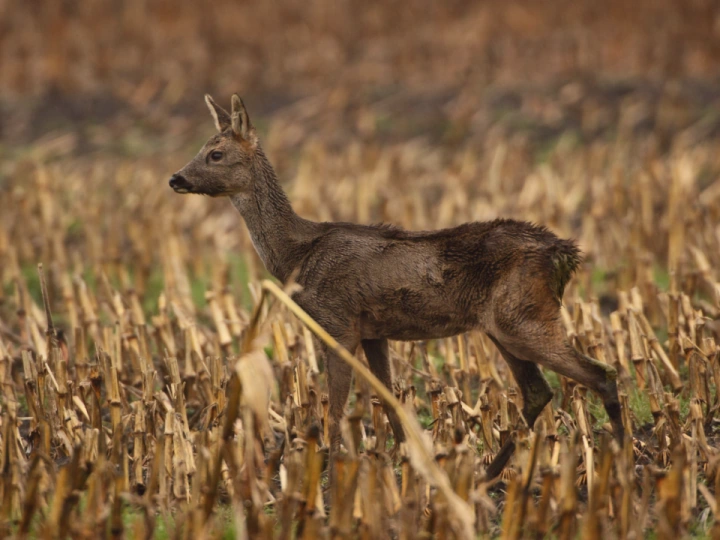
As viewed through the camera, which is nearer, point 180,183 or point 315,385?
point 180,183

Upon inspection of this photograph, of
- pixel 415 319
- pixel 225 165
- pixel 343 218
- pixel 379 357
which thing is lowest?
pixel 379 357

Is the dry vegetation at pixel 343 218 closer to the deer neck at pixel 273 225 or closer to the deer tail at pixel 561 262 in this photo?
the deer neck at pixel 273 225

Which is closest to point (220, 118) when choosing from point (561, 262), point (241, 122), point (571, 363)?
point (241, 122)

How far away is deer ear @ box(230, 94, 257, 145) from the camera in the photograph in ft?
21.0

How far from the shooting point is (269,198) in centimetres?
655

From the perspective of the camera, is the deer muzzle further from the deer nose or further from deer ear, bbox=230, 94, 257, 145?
deer ear, bbox=230, 94, 257, 145

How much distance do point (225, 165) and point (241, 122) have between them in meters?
0.28

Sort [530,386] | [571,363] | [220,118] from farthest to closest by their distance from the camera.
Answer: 1. [220,118]
2. [530,386]
3. [571,363]

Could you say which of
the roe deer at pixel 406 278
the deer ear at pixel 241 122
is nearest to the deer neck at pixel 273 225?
the roe deer at pixel 406 278

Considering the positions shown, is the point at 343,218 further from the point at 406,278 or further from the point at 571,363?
the point at 571,363

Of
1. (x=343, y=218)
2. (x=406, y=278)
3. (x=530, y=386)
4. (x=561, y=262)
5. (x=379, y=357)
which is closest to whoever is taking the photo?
(x=561, y=262)

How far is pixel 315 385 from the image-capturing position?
6.90m

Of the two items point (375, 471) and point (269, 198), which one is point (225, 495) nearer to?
point (375, 471)

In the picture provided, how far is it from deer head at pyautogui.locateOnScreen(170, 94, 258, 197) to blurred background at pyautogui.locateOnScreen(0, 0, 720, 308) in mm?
3929
